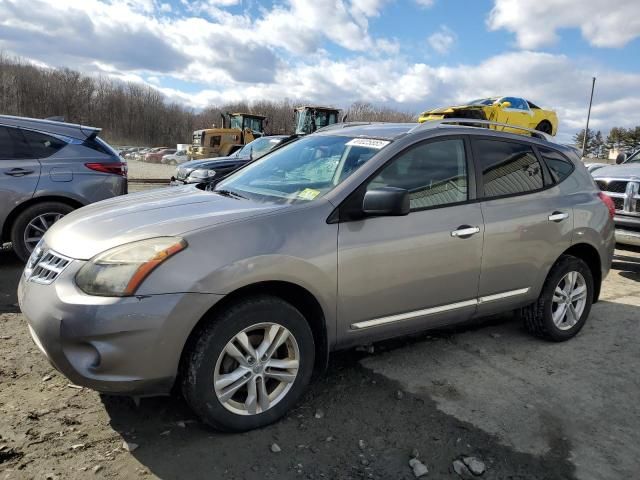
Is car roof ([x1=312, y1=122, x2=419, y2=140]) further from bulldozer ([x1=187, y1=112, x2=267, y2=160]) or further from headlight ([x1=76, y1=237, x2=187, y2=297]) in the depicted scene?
bulldozer ([x1=187, y1=112, x2=267, y2=160])

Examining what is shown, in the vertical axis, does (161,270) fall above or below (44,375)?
above

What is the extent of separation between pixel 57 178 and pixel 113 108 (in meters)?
96.1

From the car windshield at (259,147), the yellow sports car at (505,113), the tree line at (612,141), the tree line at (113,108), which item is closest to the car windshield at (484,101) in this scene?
the yellow sports car at (505,113)

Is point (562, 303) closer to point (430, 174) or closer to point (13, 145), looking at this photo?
point (430, 174)

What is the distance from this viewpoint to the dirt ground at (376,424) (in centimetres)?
252

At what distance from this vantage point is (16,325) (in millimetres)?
4152

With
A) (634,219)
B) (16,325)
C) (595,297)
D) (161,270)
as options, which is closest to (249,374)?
(161,270)

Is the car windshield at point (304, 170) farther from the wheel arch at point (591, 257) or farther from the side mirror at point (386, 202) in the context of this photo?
the wheel arch at point (591, 257)

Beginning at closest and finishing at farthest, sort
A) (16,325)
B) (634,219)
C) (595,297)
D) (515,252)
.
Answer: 1. (515,252)
2. (16,325)
3. (595,297)
4. (634,219)

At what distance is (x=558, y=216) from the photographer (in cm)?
399

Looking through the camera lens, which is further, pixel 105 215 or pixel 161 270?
pixel 105 215

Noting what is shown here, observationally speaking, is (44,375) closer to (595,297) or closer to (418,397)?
(418,397)

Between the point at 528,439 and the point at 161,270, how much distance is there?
7.21 feet

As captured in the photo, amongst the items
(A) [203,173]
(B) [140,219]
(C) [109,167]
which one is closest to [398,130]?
(B) [140,219]
